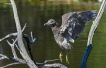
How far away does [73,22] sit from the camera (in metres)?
7.71

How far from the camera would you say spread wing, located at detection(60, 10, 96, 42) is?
770 cm

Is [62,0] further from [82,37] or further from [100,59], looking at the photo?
[100,59]

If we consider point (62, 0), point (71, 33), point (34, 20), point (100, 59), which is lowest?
point (62, 0)

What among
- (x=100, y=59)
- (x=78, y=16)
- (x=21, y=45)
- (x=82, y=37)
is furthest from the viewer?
(x=82, y=37)

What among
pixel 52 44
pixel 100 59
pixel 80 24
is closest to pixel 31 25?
pixel 52 44

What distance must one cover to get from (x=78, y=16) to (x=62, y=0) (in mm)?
39514

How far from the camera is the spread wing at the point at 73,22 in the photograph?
25.3 feet

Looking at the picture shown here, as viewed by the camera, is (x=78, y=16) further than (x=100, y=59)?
No

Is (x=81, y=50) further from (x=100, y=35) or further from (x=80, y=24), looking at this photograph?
(x=80, y=24)

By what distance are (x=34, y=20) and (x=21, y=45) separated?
20604mm

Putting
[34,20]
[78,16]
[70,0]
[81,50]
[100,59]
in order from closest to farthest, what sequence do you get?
[78,16] < [100,59] < [81,50] < [34,20] < [70,0]

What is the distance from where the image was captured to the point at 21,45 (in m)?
7.05

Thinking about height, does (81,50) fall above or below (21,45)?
below

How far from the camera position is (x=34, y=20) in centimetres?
2762
